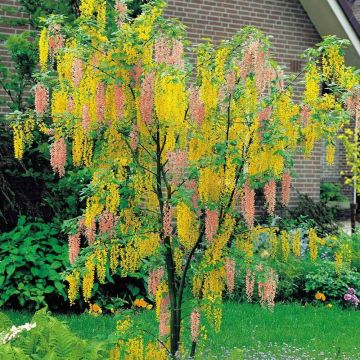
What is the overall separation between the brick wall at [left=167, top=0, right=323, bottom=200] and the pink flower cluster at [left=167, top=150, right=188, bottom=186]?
25.2 feet

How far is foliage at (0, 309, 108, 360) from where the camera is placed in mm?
4469

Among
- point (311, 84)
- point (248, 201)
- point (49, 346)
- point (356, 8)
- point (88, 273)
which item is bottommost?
point (49, 346)

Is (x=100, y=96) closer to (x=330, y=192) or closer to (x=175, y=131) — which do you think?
(x=175, y=131)

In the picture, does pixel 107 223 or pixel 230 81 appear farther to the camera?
pixel 107 223

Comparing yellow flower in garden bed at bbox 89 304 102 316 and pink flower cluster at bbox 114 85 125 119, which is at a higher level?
pink flower cluster at bbox 114 85 125 119

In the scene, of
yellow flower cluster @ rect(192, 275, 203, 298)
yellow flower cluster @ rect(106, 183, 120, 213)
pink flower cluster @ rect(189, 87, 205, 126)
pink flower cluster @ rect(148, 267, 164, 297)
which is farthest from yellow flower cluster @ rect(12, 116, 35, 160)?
yellow flower cluster @ rect(192, 275, 203, 298)

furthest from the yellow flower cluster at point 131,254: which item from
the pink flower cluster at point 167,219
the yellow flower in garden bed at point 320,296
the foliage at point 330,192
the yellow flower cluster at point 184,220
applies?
the foliage at point 330,192

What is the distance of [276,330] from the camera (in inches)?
321

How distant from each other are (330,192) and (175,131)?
37.3 ft

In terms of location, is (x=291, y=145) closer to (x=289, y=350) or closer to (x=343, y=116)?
(x=343, y=116)

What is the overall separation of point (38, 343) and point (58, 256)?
389cm

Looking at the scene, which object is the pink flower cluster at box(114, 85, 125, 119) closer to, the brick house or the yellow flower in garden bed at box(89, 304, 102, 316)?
the yellow flower in garden bed at box(89, 304, 102, 316)

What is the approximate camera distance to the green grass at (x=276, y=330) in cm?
733

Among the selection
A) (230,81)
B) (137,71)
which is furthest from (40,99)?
(230,81)
